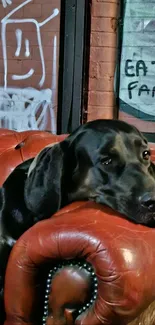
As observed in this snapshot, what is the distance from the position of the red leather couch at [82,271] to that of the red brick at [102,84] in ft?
8.62

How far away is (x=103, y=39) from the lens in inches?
184

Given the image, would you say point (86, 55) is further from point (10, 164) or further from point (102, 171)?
point (102, 171)

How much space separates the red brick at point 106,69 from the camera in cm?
471

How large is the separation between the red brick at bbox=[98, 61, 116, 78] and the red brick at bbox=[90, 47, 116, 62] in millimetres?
29

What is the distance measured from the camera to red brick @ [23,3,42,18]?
4.73 m

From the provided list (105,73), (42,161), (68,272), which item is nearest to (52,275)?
(68,272)

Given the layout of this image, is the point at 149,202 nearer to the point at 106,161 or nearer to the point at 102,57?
the point at 106,161

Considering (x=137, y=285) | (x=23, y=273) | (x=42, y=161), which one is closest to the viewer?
(x=137, y=285)

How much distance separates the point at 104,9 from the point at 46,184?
2.68 meters

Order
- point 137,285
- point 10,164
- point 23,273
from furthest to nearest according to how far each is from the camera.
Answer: point 10,164 → point 23,273 → point 137,285

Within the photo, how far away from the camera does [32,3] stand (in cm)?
474

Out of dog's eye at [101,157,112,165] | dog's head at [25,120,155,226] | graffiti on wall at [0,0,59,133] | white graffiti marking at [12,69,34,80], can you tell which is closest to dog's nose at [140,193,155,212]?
dog's head at [25,120,155,226]

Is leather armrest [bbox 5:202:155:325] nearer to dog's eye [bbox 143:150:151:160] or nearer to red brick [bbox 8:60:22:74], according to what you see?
dog's eye [bbox 143:150:151:160]

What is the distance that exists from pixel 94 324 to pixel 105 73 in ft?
9.67
